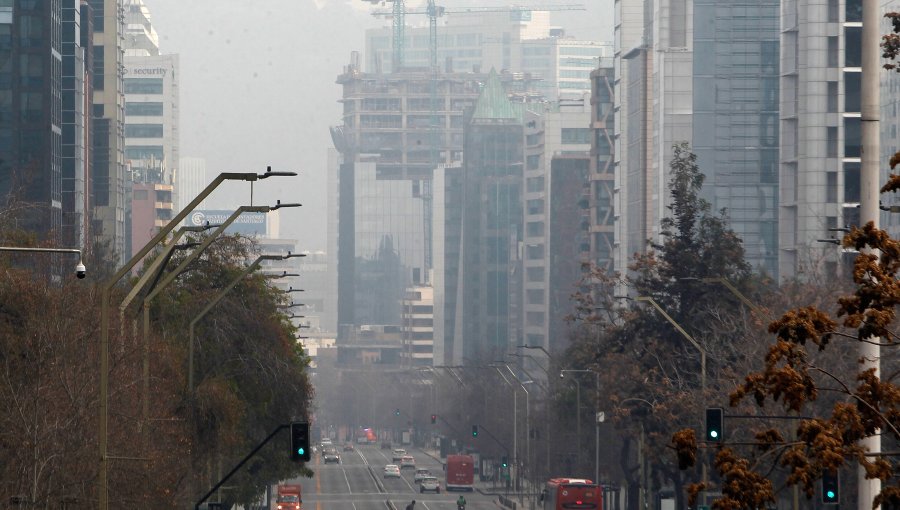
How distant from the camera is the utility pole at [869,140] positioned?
23.8 m

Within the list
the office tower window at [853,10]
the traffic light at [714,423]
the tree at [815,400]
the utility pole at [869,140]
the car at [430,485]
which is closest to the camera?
the tree at [815,400]

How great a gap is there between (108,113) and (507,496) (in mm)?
69820

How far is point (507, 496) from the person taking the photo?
120625mm

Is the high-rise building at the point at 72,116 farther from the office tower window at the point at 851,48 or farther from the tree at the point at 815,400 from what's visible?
the tree at the point at 815,400

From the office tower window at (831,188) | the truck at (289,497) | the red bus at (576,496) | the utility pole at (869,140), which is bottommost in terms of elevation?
the truck at (289,497)

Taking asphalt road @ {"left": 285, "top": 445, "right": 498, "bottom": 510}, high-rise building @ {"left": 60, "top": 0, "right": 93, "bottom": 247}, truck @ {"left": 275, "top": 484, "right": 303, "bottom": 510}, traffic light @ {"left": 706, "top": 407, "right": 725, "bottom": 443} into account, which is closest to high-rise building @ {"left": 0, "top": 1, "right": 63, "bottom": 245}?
high-rise building @ {"left": 60, "top": 0, "right": 93, "bottom": 247}

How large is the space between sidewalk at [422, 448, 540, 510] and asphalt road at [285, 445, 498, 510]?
84 centimetres

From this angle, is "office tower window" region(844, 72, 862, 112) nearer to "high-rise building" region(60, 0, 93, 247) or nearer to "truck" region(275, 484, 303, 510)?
"truck" region(275, 484, 303, 510)

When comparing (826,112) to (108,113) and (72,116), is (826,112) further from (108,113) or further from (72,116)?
(108,113)

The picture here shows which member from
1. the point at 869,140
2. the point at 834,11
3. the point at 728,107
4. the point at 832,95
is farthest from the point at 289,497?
the point at 869,140

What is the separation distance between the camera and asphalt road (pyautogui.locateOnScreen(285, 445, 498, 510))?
374 ft

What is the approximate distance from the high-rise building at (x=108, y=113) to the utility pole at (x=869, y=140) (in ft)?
473

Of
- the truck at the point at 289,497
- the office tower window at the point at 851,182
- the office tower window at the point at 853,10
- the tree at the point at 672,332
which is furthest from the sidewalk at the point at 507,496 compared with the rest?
the office tower window at the point at 853,10

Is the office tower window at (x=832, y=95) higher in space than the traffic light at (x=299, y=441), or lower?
higher
